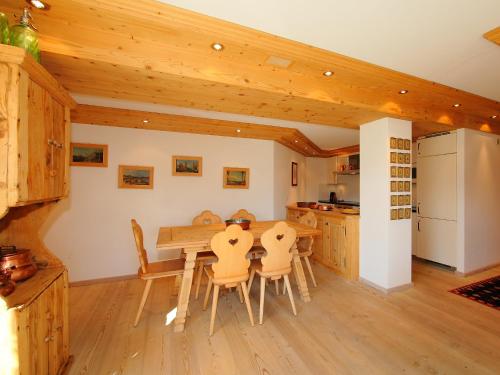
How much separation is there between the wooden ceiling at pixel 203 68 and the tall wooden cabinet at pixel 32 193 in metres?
0.43

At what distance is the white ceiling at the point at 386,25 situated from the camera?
148cm

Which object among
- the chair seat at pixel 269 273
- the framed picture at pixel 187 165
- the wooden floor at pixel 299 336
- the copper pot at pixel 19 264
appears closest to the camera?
the copper pot at pixel 19 264

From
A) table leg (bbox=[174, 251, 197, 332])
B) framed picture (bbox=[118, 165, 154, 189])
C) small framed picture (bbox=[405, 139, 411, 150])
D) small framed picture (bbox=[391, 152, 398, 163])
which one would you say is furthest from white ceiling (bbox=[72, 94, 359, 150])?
Answer: table leg (bbox=[174, 251, 197, 332])

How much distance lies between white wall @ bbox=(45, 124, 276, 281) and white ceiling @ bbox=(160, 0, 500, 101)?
247 centimetres

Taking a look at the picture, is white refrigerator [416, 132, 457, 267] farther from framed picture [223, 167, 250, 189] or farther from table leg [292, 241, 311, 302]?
framed picture [223, 167, 250, 189]

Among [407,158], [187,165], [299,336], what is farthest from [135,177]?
[407,158]

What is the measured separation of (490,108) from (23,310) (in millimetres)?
5345

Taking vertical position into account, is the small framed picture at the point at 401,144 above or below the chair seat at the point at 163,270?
above

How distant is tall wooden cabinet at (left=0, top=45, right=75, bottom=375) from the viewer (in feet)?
3.64

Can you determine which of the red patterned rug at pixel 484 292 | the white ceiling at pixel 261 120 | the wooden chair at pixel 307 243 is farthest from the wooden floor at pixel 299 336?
the white ceiling at pixel 261 120

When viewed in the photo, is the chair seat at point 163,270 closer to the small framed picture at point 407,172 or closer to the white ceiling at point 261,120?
the white ceiling at point 261,120

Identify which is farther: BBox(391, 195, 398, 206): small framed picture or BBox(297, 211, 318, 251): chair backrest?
BBox(297, 211, 318, 251): chair backrest

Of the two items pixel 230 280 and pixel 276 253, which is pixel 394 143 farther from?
pixel 230 280

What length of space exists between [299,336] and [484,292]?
8.95 feet
